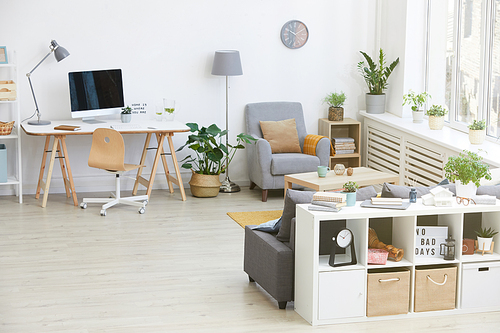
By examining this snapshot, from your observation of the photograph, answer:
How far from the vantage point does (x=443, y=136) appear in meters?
6.00

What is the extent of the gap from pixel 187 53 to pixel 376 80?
2134 mm

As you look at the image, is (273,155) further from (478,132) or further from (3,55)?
(3,55)

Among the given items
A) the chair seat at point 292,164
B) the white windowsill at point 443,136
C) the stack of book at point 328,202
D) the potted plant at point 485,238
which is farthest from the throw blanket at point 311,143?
the stack of book at point 328,202

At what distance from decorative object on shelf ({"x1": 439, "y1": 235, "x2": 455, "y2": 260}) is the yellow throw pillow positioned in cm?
327

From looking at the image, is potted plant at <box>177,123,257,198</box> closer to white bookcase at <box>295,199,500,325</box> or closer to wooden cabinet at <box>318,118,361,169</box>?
wooden cabinet at <box>318,118,361,169</box>

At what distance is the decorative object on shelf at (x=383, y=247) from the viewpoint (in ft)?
12.1

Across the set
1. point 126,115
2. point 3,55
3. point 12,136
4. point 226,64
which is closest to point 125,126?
point 126,115

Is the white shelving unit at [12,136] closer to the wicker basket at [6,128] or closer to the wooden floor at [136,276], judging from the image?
the wicker basket at [6,128]

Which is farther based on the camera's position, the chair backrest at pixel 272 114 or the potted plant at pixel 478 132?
the chair backrest at pixel 272 114

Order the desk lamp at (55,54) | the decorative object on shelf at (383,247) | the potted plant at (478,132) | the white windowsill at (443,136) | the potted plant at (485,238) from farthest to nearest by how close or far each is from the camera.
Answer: the desk lamp at (55,54) < the potted plant at (478,132) < the white windowsill at (443,136) < the potted plant at (485,238) < the decorative object on shelf at (383,247)

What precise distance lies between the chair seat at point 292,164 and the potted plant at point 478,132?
5.31ft

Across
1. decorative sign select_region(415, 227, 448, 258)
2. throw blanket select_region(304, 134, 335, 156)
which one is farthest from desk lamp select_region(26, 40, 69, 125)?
decorative sign select_region(415, 227, 448, 258)

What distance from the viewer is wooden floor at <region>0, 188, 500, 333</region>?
11.8 ft

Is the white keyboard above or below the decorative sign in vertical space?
above
